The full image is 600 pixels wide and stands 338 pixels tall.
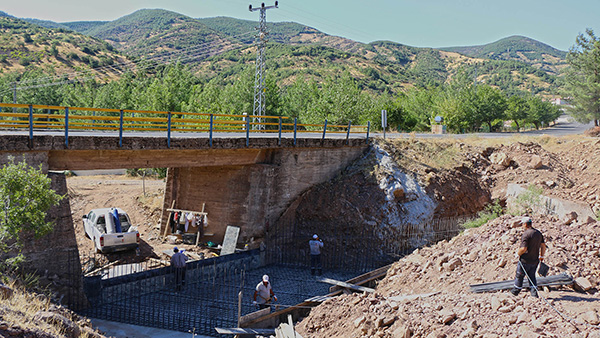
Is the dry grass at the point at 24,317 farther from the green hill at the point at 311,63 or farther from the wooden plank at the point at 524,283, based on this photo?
the green hill at the point at 311,63

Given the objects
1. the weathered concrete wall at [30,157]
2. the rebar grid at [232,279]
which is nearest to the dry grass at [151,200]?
the rebar grid at [232,279]

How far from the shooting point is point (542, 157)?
83.1 feet

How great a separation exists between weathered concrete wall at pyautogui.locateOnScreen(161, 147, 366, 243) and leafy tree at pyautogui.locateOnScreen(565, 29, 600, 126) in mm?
23293

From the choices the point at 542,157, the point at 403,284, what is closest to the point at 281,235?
the point at 403,284

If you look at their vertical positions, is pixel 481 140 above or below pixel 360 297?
above

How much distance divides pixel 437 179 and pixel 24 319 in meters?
18.9

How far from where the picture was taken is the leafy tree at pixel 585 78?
33.7 metres

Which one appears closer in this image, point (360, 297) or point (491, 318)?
point (491, 318)

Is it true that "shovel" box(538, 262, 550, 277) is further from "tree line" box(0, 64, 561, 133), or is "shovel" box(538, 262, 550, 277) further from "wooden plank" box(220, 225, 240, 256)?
"tree line" box(0, 64, 561, 133)

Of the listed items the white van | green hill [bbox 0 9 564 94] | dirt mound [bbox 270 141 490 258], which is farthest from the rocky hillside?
green hill [bbox 0 9 564 94]

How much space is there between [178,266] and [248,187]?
521 centimetres

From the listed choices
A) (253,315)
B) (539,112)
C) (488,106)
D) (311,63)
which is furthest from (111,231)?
(311,63)

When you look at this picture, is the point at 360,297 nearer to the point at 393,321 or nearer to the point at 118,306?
the point at 393,321

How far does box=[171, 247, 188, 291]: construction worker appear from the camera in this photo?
15.3 m
